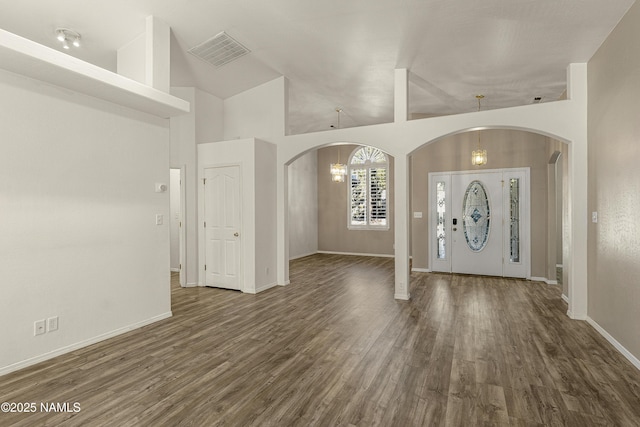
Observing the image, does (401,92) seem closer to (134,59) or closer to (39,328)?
(134,59)

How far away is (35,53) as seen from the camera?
2.67 m

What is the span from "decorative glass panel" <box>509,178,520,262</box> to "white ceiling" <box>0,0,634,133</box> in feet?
5.72

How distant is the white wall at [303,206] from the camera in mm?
9672

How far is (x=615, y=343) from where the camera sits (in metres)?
3.36

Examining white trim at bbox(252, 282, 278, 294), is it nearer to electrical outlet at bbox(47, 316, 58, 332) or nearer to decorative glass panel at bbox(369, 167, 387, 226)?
electrical outlet at bbox(47, 316, 58, 332)

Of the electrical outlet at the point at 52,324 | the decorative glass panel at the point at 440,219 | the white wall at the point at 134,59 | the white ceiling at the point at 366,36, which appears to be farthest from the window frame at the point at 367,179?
the electrical outlet at the point at 52,324

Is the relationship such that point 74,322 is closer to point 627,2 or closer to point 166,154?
point 166,154

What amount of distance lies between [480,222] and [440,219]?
2.62ft

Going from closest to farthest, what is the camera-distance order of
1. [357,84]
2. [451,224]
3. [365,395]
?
[365,395]
[357,84]
[451,224]

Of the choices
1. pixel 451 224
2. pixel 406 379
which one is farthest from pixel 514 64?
pixel 406 379

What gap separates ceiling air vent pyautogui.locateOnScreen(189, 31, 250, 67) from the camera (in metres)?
4.49

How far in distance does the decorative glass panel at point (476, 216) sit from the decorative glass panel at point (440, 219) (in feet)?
1.40

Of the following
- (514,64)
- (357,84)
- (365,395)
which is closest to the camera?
(365,395)

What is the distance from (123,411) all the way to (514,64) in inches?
227
